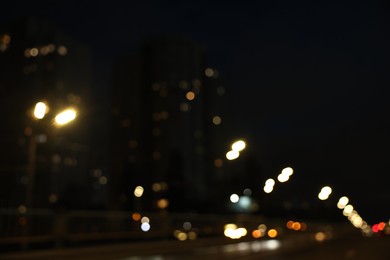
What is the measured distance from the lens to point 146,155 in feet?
267

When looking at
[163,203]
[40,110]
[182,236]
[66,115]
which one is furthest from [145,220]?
[163,203]

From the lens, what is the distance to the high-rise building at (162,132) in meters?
56.7

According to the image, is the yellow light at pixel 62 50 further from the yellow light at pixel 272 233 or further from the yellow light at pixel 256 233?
the yellow light at pixel 272 233

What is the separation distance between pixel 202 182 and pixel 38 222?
64.2 m

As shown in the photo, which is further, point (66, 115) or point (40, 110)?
point (40, 110)

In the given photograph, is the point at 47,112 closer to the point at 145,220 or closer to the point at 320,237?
the point at 145,220

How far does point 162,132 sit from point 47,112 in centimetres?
5110

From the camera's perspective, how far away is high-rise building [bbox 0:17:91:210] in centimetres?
3753

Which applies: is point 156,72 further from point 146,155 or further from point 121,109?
point 146,155

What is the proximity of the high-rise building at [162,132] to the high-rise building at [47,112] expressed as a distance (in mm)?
5810

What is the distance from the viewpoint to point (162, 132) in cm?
7731

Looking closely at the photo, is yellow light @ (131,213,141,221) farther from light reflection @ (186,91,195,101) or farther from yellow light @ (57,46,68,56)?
yellow light @ (57,46,68,56)

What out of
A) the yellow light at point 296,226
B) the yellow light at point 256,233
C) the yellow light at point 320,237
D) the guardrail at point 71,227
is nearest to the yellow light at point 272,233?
the yellow light at point 256,233

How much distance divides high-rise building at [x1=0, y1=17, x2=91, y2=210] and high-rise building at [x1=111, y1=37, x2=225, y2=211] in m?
5.81
